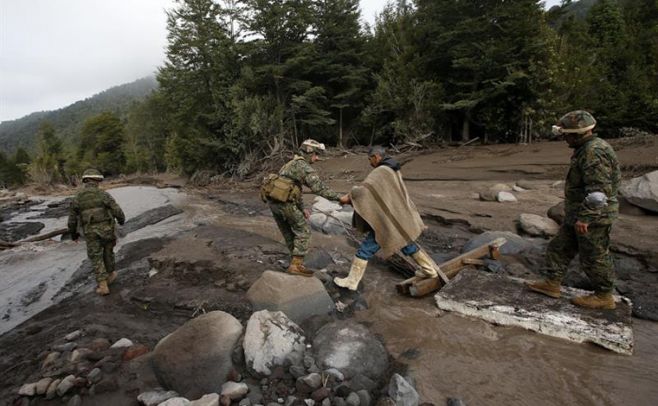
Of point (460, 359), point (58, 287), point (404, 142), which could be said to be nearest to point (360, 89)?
point (404, 142)

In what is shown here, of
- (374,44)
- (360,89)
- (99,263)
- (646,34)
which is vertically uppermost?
(374,44)

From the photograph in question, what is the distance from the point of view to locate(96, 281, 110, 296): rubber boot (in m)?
5.43

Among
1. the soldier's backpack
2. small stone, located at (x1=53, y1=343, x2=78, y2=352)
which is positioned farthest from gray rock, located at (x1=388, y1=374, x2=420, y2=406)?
small stone, located at (x1=53, y1=343, x2=78, y2=352)

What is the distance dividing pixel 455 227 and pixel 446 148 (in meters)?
11.2

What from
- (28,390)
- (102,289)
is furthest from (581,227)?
(102,289)

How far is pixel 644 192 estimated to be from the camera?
7.05 meters

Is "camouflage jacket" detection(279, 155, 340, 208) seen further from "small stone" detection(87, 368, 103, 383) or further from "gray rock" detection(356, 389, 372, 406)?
"small stone" detection(87, 368, 103, 383)

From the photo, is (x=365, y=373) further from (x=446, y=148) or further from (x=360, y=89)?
(x=360, y=89)

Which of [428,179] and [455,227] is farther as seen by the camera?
[428,179]

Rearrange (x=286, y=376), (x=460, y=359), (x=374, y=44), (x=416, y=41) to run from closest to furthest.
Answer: (x=286, y=376), (x=460, y=359), (x=416, y=41), (x=374, y=44)

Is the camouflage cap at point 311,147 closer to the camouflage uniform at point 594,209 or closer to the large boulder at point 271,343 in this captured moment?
Answer: the large boulder at point 271,343

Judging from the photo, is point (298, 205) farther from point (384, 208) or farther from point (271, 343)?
point (271, 343)

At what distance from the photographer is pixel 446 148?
18688mm

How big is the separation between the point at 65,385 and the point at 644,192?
983 centimetres
